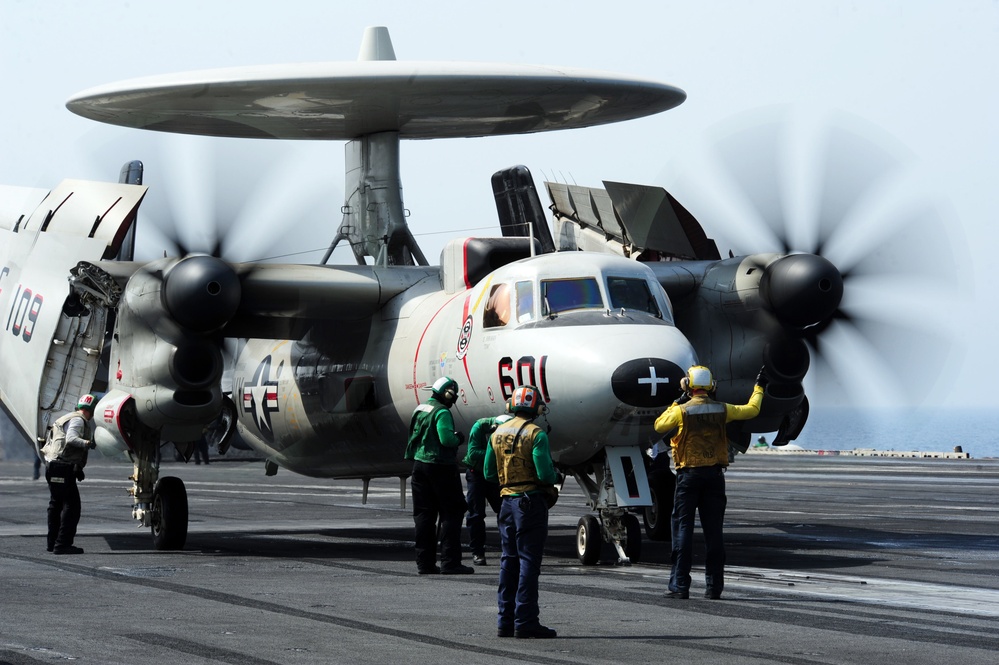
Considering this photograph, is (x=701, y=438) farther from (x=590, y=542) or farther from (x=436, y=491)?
(x=436, y=491)

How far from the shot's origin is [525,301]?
16.0 m

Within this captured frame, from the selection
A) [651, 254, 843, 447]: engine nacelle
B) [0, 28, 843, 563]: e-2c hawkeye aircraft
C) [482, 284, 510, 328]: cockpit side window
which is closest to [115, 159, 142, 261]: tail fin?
[0, 28, 843, 563]: e-2c hawkeye aircraft

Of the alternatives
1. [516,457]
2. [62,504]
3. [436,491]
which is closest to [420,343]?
[436,491]

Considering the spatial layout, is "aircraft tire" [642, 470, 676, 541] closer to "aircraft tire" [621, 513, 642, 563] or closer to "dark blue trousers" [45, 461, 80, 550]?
"aircraft tire" [621, 513, 642, 563]

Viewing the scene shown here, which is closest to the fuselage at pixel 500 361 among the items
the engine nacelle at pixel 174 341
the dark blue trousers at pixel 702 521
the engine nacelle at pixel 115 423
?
the dark blue trousers at pixel 702 521

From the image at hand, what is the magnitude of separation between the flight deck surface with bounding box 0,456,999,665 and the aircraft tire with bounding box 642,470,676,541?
3.47 ft

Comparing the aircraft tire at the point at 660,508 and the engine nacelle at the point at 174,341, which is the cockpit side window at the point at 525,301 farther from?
the aircraft tire at the point at 660,508

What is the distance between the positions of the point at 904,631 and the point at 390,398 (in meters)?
9.69

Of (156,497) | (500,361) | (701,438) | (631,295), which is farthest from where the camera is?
(156,497)

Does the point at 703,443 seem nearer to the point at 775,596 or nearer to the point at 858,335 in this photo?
the point at 775,596

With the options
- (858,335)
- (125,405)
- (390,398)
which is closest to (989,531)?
(858,335)

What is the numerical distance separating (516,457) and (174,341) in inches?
356

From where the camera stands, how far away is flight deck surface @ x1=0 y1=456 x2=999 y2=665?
382 inches

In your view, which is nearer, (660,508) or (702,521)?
(702,521)
